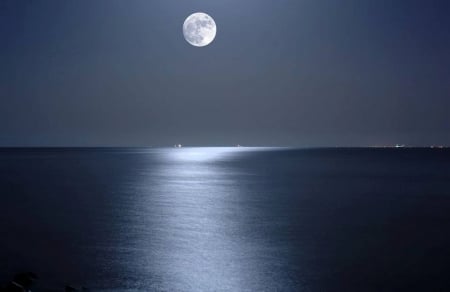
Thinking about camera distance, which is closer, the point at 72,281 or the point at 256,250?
the point at 72,281

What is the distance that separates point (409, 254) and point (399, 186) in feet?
146

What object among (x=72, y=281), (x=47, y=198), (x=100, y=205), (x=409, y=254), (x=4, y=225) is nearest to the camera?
(x=72, y=281)

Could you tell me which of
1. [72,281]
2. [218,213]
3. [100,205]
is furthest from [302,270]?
[100,205]

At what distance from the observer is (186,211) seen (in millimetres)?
40375

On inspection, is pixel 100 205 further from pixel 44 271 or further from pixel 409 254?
pixel 409 254

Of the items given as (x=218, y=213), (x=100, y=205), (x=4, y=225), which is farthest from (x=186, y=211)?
(x=4, y=225)

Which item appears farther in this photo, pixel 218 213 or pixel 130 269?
pixel 218 213

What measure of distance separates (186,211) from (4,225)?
1581 centimetres

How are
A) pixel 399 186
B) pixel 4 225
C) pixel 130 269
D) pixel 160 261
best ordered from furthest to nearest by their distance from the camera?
pixel 399 186, pixel 4 225, pixel 160 261, pixel 130 269

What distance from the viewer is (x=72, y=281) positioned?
1892 centimetres

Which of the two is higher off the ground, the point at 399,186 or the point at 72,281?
the point at 399,186

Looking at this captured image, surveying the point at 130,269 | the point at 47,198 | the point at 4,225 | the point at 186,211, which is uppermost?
the point at 47,198

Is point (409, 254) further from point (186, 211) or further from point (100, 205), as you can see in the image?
point (100, 205)

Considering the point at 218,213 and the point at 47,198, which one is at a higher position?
the point at 47,198
